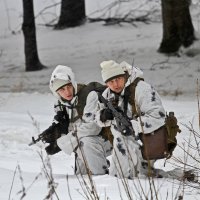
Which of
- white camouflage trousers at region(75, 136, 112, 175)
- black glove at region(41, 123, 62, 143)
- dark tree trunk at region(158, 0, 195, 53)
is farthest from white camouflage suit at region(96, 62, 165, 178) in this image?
dark tree trunk at region(158, 0, 195, 53)

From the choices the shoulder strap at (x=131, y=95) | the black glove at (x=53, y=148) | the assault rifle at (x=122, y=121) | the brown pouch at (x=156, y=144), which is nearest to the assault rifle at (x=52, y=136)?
the black glove at (x=53, y=148)

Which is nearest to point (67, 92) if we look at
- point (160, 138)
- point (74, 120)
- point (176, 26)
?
point (74, 120)

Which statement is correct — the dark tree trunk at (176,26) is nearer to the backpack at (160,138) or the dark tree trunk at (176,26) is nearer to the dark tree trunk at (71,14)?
the dark tree trunk at (71,14)

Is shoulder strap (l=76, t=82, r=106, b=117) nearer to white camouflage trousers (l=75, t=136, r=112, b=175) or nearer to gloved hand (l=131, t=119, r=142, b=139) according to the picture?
white camouflage trousers (l=75, t=136, r=112, b=175)

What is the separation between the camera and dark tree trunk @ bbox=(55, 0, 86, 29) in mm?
16561

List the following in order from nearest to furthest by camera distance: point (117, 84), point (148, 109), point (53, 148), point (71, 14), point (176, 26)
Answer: point (148, 109) < point (117, 84) < point (53, 148) < point (176, 26) < point (71, 14)

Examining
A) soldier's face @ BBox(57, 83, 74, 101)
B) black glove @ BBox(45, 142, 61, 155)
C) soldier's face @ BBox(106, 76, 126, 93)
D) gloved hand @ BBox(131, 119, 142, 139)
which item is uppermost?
soldier's face @ BBox(106, 76, 126, 93)

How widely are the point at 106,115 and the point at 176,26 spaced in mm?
8397

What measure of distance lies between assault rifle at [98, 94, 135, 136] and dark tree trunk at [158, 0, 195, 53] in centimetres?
818

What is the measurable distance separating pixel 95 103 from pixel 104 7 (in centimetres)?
1422

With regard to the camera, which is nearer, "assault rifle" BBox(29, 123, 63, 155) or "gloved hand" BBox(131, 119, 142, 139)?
"gloved hand" BBox(131, 119, 142, 139)

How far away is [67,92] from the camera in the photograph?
563 cm

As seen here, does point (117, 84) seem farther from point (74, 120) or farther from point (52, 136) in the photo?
point (52, 136)

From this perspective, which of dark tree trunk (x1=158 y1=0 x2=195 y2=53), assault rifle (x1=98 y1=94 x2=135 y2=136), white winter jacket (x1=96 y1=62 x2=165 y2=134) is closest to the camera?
white winter jacket (x1=96 y1=62 x2=165 y2=134)
